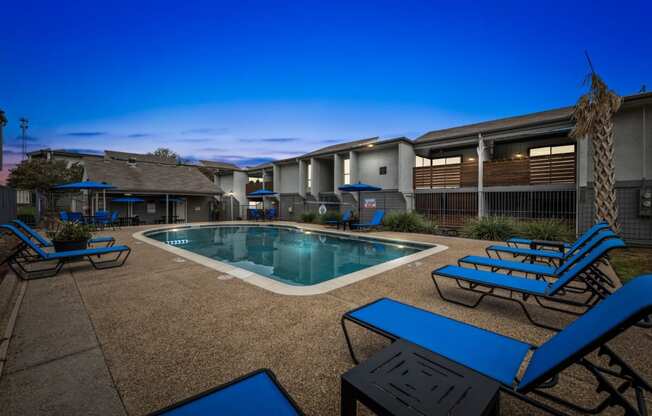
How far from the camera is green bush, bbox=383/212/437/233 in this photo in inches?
516

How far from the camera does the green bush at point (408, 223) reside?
13.1 m

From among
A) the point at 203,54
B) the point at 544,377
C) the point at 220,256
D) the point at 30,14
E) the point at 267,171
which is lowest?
the point at 220,256

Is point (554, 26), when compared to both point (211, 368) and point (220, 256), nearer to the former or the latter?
point (220, 256)

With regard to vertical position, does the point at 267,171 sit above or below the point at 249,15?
below

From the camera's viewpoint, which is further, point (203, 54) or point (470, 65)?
point (470, 65)

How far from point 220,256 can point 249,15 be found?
14.3 metres

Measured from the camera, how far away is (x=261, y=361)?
2.45 meters

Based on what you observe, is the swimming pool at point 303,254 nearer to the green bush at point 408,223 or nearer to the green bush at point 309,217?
the green bush at point 408,223

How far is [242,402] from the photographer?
1443 millimetres

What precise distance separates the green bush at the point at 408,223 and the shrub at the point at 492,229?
6.48 ft

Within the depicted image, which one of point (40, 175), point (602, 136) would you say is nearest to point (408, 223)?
point (602, 136)

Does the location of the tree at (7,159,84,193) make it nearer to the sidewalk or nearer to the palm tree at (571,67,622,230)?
the sidewalk

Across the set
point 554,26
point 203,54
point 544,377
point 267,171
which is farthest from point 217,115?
point 544,377

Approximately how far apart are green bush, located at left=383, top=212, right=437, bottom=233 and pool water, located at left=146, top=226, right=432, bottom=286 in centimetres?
306
